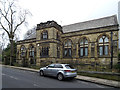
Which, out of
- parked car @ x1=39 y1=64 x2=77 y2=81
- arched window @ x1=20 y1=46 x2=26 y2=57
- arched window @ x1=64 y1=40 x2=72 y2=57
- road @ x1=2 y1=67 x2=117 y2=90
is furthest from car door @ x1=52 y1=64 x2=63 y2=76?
arched window @ x1=20 y1=46 x2=26 y2=57

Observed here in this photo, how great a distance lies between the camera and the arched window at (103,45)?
1694cm

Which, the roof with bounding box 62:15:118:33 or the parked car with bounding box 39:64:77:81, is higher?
the roof with bounding box 62:15:118:33

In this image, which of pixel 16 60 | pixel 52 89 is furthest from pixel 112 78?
pixel 16 60

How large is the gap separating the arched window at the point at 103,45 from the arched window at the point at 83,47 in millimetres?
2842

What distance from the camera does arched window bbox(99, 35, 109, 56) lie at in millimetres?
16938

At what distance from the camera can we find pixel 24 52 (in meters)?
25.5

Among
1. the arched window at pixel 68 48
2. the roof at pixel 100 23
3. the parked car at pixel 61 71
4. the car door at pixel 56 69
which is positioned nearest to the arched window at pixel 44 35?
the arched window at pixel 68 48

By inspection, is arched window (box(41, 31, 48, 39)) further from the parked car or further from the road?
the road

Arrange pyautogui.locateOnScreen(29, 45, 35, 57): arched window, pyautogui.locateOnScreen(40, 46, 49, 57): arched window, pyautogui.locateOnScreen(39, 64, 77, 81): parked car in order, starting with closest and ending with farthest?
pyautogui.locateOnScreen(39, 64, 77, 81): parked car → pyautogui.locateOnScreen(40, 46, 49, 57): arched window → pyautogui.locateOnScreen(29, 45, 35, 57): arched window

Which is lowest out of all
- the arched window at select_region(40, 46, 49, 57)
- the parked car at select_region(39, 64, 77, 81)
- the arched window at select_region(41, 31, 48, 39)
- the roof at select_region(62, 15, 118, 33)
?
the parked car at select_region(39, 64, 77, 81)

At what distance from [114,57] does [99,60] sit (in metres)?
2.64

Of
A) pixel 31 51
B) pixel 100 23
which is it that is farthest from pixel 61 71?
pixel 31 51

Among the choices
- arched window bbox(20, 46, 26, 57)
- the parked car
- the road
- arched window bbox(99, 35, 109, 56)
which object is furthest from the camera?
arched window bbox(20, 46, 26, 57)

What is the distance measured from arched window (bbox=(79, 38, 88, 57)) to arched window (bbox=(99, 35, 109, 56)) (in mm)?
2842
